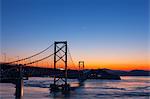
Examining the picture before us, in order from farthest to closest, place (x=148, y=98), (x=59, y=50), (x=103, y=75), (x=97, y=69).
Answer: (x=103, y=75), (x=97, y=69), (x=59, y=50), (x=148, y=98)

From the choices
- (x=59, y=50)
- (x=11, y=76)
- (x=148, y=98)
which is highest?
(x=59, y=50)

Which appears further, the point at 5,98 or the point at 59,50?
the point at 59,50

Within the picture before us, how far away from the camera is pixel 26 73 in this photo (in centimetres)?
5450

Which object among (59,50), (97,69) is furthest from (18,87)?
(97,69)

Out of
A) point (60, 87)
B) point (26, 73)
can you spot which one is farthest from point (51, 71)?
point (26, 73)

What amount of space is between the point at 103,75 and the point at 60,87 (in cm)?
12825

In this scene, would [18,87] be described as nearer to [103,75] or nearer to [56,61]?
[56,61]

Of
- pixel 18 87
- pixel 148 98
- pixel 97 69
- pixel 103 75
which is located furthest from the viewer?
pixel 103 75

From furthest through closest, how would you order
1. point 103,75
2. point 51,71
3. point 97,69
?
point 103,75 → point 97,69 → point 51,71

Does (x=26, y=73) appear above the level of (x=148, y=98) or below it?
above

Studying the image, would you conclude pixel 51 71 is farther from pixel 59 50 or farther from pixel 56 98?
pixel 56 98

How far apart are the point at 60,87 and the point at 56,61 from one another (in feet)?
22.0

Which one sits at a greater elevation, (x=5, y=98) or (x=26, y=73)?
(x=26, y=73)

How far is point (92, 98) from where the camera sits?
157 feet
